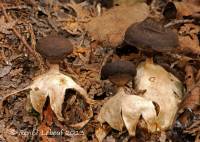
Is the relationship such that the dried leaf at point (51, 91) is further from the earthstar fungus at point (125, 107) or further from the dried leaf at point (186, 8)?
the dried leaf at point (186, 8)

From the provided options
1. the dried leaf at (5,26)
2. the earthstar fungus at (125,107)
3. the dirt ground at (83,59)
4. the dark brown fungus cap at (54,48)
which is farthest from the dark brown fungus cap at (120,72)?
the dried leaf at (5,26)

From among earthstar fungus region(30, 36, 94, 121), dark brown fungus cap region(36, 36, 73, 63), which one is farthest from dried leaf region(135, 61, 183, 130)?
dark brown fungus cap region(36, 36, 73, 63)

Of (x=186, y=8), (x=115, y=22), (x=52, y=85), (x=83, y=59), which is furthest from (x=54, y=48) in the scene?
(x=186, y=8)

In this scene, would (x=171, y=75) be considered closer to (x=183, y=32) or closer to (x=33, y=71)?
(x=183, y=32)

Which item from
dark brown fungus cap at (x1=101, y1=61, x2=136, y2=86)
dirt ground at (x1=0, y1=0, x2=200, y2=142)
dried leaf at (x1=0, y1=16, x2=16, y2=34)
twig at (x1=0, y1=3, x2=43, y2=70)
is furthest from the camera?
dried leaf at (x1=0, y1=16, x2=16, y2=34)

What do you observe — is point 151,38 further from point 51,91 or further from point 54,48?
point 51,91

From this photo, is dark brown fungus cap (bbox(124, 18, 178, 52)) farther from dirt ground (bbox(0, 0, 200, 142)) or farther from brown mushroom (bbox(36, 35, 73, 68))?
brown mushroom (bbox(36, 35, 73, 68))
